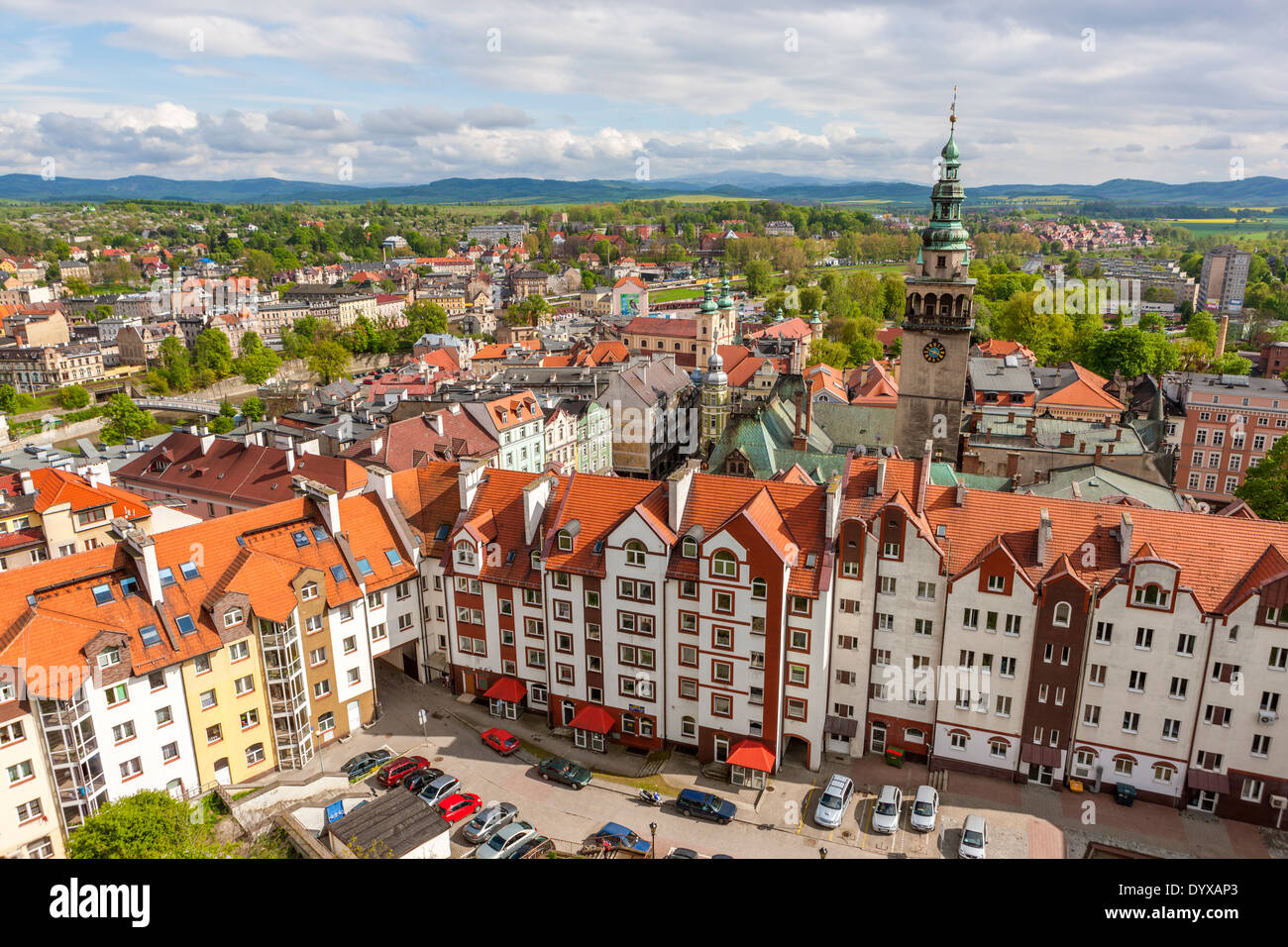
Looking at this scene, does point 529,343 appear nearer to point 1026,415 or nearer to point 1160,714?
point 1026,415

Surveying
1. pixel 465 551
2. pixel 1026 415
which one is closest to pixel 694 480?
pixel 465 551

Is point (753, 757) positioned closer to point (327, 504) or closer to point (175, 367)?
point (327, 504)

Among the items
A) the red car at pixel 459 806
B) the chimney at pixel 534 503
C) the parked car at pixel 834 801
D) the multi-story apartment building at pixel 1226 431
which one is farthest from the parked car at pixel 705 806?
the multi-story apartment building at pixel 1226 431

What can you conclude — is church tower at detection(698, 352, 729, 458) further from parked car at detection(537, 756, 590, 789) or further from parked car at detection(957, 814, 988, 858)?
parked car at detection(957, 814, 988, 858)

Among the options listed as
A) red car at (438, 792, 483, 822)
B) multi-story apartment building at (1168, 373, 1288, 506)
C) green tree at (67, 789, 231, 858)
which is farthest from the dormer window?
multi-story apartment building at (1168, 373, 1288, 506)

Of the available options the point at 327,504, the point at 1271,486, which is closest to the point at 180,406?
the point at 327,504

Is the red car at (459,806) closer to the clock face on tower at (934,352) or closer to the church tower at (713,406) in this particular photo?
the clock face on tower at (934,352)
